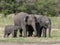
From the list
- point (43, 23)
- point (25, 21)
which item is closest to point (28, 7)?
point (43, 23)

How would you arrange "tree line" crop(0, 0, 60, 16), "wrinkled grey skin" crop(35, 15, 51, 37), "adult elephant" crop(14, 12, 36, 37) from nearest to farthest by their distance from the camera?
"adult elephant" crop(14, 12, 36, 37)
"wrinkled grey skin" crop(35, 15, 51, 37)
"tree line" crop(0, 0, 60, 16)

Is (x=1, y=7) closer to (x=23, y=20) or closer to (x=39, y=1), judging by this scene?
(x=39, y=1)

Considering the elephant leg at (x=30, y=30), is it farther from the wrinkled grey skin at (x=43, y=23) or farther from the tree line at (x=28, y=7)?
the tree line at (x=28, y=7)

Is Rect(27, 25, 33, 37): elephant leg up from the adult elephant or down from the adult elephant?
down

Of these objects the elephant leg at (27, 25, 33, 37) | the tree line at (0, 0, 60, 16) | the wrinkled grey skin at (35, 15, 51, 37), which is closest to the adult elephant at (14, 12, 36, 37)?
the elephant leg at (27, 25, 33, 37)

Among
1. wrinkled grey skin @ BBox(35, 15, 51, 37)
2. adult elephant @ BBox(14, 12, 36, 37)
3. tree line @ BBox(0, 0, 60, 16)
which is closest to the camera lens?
adult elephant @ BBox(14, 12, 36, 37)

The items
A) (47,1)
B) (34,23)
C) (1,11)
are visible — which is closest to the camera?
(34,23)

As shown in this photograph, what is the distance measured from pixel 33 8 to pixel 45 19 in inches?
942

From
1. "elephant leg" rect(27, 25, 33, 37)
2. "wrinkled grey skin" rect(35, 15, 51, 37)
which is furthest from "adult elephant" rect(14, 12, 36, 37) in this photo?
"wrinkled grey skin" rect(35, 15, 51, 37)

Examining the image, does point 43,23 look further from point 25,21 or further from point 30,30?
point 25,21

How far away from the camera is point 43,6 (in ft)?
135

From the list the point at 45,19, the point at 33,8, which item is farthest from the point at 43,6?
the point at 45,19

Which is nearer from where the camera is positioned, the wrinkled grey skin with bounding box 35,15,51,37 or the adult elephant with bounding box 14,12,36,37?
the adult elephant with bounding box 14,12,36,37

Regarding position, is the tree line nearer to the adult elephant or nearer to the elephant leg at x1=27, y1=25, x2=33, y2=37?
the adult elephant
